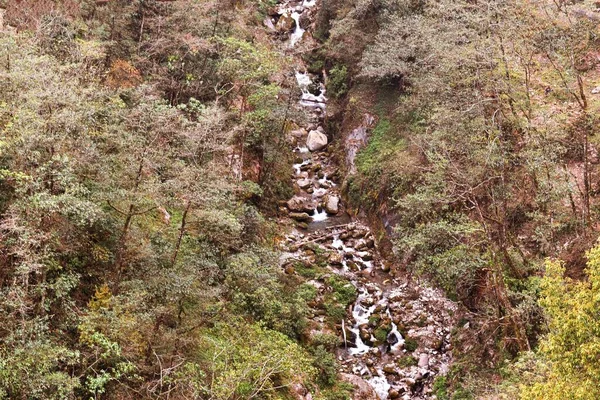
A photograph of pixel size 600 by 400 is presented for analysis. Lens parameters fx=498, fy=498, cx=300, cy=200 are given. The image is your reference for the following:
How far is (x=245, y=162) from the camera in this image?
27.6 meters

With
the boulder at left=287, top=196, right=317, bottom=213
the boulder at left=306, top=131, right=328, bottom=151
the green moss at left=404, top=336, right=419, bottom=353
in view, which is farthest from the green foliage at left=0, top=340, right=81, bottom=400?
the boulder at left=306, top=131, right=328, bottom=151

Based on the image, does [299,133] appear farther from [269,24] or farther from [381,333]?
[381,333]

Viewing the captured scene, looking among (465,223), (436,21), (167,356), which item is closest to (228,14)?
(436,21)

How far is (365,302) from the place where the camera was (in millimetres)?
23062

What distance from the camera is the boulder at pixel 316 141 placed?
3388 centimetres

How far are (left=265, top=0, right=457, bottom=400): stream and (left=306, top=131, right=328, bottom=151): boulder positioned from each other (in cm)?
7

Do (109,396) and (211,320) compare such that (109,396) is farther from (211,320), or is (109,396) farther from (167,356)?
(211,320)

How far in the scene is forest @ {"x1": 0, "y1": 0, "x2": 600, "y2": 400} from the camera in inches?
472

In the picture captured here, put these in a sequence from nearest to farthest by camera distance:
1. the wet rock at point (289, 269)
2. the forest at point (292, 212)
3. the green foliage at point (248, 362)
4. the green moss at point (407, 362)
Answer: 1. the forest at point (292, 212)
2. the green foliage at point (248, 362)
3. the green moss at point (407, 362)
4. the wet rock at point (289, 269)

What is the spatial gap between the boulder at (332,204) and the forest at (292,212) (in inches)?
15.3

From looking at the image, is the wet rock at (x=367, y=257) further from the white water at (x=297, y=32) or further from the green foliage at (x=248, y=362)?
the white water at (x=297, y=32)

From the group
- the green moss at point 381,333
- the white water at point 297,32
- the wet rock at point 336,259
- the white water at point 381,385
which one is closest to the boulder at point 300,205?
the wet rock at point 336,259

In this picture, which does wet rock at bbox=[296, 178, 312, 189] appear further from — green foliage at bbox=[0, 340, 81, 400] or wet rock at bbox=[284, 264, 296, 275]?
green foliage at bbox=[0, 340, 81, 400]

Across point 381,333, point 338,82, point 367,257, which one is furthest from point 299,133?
point 381,333
